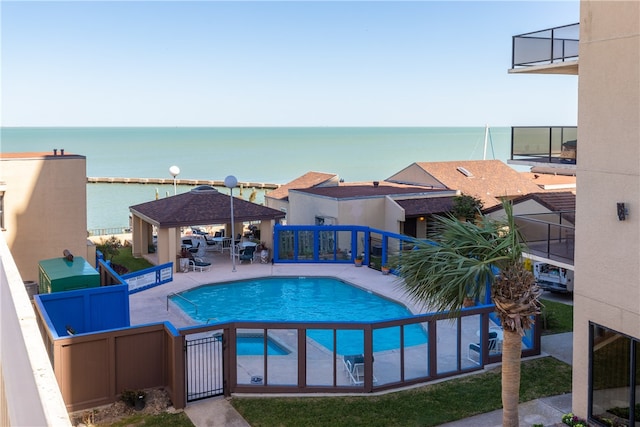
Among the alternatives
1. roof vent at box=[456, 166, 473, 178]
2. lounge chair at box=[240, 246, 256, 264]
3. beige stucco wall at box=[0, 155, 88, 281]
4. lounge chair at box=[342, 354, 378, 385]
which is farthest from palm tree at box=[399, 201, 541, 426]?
roof vent at box=[456, 166, 473, 178]

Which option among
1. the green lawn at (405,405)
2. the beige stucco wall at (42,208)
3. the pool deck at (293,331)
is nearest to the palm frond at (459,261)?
the green lawn at (405,405)

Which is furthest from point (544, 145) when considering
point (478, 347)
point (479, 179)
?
point (479, 179)

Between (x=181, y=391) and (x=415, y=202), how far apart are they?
20254 mm

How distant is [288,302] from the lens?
78.9ft

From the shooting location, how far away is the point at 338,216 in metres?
30.7

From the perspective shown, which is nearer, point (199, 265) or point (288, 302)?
point (288, 302)

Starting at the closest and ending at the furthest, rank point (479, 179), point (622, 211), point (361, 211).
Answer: point (622, 211)
point (361, 211)
point (479, 179)

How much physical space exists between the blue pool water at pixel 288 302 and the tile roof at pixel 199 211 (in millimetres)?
3729

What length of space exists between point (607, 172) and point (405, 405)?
249 inches

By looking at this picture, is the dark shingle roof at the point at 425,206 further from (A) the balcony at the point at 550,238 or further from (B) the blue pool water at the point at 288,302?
(A) the balcony at the point at 550,238

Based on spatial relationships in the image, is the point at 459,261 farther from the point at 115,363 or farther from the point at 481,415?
the point at 115,363

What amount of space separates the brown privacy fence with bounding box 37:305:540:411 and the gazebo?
12.9m

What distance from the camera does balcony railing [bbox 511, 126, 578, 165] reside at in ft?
48.7

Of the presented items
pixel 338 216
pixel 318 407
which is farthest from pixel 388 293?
pixel 318 407
